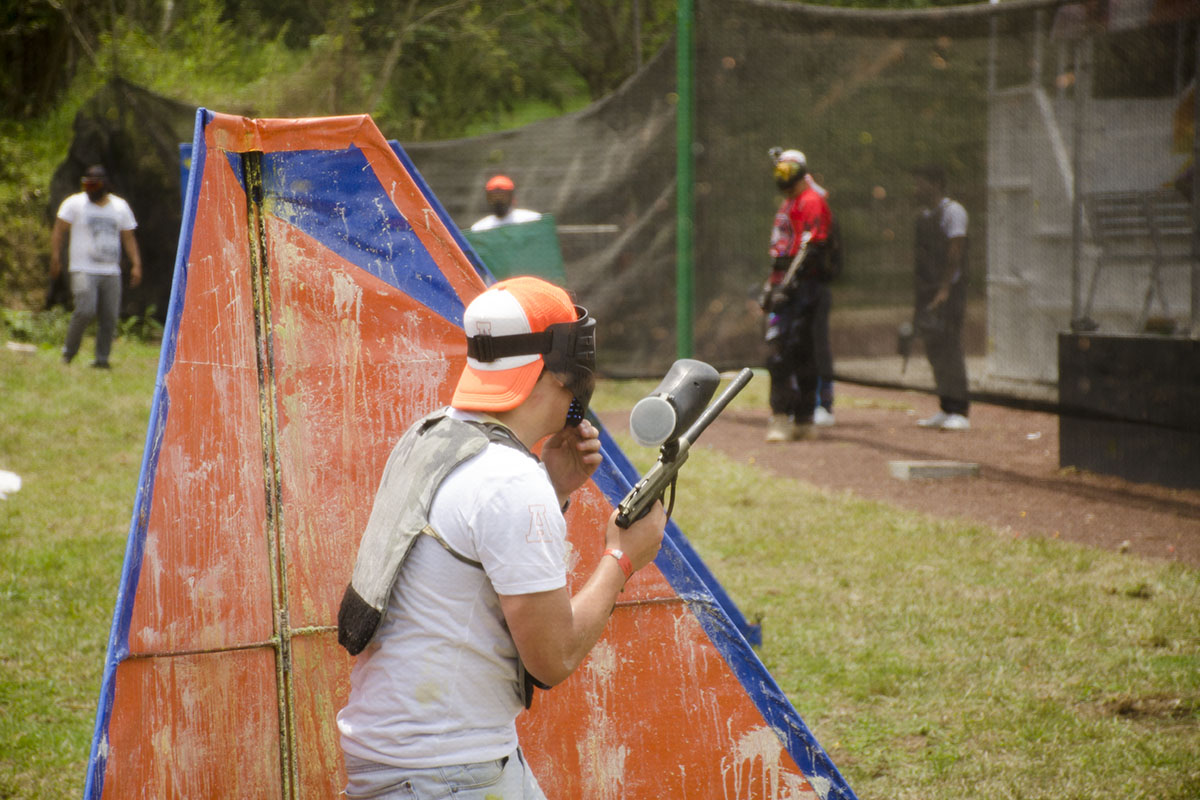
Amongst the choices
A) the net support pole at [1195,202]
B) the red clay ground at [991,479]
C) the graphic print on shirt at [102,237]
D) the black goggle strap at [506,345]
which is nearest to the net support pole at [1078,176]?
the net support pole at [1195,202]

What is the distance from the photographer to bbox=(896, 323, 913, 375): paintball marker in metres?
8.16

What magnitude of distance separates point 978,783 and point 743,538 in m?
2.86

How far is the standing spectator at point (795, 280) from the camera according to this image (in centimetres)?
844

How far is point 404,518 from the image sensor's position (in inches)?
80.3

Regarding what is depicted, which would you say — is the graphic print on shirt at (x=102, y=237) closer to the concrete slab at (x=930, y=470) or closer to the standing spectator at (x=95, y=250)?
the standing spectator at (x=95, y=250)

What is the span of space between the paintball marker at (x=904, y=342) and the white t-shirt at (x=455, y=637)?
654 centimetres

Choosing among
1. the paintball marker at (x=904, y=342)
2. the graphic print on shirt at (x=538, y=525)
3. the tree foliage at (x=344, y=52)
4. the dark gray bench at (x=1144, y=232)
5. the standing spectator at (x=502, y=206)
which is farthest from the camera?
the tree foliage at (x=344, y=52)

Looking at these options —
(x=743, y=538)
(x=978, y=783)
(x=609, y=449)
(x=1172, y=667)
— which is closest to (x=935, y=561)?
(x=743, y=538)

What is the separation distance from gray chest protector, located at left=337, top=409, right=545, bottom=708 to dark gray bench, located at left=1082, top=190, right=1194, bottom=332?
231 inches

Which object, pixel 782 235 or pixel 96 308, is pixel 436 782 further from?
pixel 96 308

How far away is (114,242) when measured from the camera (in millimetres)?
11914

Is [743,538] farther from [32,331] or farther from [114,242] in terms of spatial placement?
[32,331]

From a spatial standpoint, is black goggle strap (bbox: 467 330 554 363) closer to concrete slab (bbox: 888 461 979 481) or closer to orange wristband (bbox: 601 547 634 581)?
orange wristband (bbox: 601 547 634 581)

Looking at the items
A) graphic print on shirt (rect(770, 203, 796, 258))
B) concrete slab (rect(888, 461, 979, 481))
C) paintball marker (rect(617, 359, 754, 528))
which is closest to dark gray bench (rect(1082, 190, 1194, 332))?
concrete slab (rect(888, 461, 979, 481))
